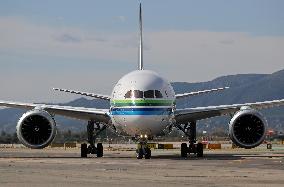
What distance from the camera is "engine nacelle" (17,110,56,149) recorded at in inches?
1383

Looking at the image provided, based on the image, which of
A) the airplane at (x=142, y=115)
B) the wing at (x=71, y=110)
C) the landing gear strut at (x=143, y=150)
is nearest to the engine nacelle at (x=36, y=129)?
the airplane at (x=142, y=115)

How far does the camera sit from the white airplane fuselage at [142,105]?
3319cm

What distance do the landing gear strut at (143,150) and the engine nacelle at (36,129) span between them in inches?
165

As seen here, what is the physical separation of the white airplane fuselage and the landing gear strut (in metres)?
0.50

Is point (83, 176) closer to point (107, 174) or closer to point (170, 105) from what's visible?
point (107, 174)

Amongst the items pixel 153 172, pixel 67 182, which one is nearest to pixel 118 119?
pixel 153 172

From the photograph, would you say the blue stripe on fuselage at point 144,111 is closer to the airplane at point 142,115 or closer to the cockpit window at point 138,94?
the airplane at point 142,115

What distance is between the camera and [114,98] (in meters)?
35.2

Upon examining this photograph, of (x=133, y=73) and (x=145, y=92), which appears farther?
(x=133, y=73)

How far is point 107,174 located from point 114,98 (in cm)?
1340

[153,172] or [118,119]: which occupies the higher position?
[118,119]

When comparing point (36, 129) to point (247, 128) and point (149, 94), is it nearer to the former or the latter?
point (149, 94)

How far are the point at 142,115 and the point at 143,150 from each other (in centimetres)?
185

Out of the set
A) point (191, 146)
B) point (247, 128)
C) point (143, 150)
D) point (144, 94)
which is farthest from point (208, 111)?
point (143, 150)
